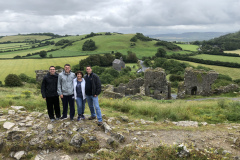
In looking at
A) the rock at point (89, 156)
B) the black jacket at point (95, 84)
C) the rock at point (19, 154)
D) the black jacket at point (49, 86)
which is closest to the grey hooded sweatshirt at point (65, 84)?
the black jacket at point (49, 86)

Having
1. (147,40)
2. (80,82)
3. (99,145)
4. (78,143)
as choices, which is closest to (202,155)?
(99,145)

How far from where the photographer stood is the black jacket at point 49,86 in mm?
7430

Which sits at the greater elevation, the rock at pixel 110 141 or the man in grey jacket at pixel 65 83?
the man in grey jacket at pixel 65 83

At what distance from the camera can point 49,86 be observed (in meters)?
7.46

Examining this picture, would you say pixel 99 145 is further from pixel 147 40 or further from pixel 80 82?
pixel 147 40

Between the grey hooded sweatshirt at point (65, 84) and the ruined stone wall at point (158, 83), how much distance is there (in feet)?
57.5

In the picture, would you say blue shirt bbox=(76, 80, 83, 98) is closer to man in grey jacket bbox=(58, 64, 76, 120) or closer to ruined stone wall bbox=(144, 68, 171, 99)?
man in grey jacket bbox=(58, 64, 76, 120)

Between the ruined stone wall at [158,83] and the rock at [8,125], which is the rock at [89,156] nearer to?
the rock at [8,125]

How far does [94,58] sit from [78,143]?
7450 cm

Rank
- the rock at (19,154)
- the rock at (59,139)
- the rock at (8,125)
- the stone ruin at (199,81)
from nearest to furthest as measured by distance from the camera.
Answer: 1. the rock at (19,154)
2. the rock at (59,139)
3. the rock at (8,125)
4. the stone ruin at (199,81)

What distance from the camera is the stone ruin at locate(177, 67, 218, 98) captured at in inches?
902

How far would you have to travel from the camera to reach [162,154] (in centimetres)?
537

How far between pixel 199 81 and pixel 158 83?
5.93 m

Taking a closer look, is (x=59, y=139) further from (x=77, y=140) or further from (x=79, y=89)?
(x=79, y=89)
